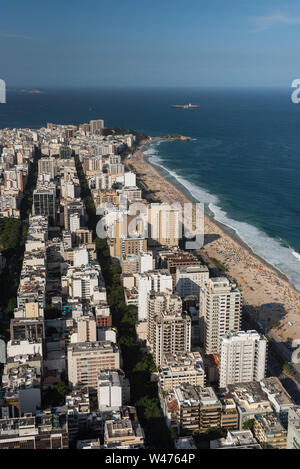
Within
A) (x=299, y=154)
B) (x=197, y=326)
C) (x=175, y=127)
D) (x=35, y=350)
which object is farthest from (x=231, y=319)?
(x=175, y=127)

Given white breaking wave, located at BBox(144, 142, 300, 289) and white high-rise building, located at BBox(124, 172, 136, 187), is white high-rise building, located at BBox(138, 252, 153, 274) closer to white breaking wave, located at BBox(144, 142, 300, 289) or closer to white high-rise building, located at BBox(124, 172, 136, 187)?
white breaking wave, located at BBox(144, 142, 300, 289)

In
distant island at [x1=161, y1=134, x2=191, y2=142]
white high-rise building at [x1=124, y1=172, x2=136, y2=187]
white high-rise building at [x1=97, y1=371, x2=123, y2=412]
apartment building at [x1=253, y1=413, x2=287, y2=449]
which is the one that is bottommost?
apartment building at [x1=253, y1=413, x2=287, y2=449]

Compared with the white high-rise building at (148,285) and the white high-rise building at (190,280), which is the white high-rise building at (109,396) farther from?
the white high-rise building at (190,280)

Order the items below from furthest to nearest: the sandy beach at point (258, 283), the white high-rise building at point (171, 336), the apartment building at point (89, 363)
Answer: the sandy beach at point (258, 283) → the white high-rise building at point (171, 336) → the apartment building at point (89, 363)

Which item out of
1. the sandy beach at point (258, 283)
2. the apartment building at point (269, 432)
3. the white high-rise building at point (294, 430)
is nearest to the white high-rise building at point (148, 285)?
the sandy beach at point (258, 283)

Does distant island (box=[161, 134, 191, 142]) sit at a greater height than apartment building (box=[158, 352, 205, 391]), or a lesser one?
greater

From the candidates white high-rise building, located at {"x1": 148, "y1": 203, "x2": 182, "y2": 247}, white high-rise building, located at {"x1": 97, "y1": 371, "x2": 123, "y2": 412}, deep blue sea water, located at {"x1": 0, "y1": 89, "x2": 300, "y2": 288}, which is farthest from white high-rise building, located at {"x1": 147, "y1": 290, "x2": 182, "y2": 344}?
white high-rise building, located at {"x1": 148, "y1": 203, "x2": 182, "y2": 247}
